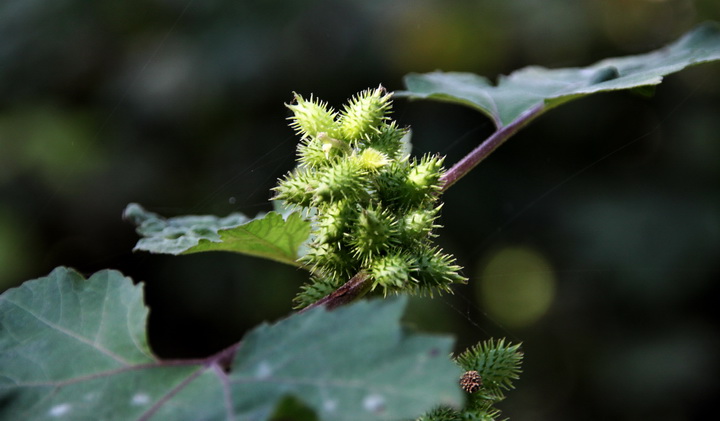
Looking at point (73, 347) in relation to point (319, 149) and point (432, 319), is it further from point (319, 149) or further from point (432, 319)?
point (432, 319)

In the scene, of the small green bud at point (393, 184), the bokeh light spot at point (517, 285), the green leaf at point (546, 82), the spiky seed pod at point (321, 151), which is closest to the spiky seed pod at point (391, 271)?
the small green bud at point (393, 184)

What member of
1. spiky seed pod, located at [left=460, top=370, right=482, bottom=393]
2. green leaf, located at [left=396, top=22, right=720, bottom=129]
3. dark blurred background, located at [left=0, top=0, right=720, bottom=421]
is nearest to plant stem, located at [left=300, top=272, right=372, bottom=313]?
spiky seed pod, located at [left=460, top=370, right=482, bottom=393]

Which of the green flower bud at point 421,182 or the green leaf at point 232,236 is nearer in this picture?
the green flower bud at point 421,182

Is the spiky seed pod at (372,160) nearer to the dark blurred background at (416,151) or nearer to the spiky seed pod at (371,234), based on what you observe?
the spiky seed pod at (371,234)

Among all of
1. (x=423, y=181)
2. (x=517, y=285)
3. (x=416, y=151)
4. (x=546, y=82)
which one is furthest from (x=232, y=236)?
(x=517, y=285)

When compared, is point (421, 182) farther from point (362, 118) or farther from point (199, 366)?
point (199, 366)

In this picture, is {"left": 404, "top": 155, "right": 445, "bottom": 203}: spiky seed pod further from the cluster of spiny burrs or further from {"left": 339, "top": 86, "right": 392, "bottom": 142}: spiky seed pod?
{"left": 339, "top": 86, "right": 392, "bottom": 142}: spiky seed pod

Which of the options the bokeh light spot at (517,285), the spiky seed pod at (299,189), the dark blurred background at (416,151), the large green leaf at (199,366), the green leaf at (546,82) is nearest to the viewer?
the large green leaf at (199,366)
